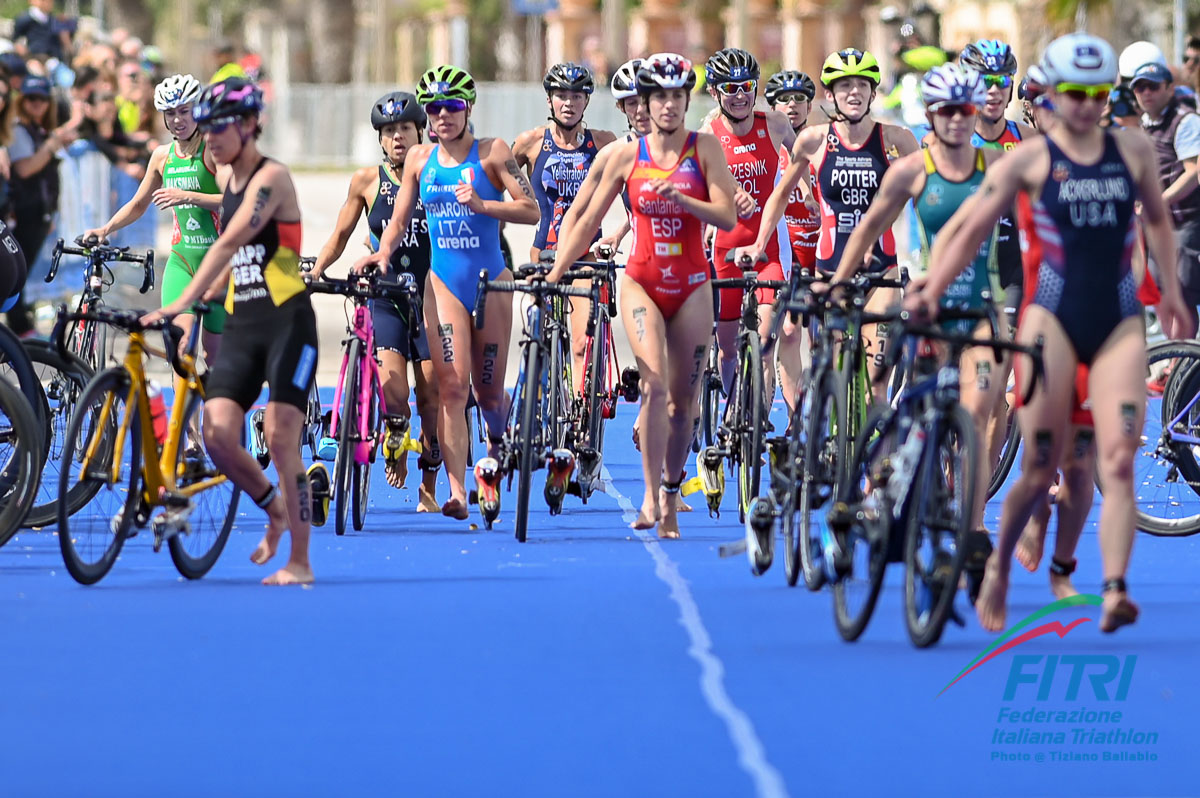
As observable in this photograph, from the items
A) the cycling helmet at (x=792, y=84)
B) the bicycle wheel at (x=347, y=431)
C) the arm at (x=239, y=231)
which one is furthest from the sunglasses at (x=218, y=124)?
the cycling helmet at (x=792, y=84)

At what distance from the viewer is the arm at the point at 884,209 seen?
32.2 feet

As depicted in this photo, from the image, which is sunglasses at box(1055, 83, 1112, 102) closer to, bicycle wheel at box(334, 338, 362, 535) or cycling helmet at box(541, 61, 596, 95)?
bicycle wheel at box(334, 338, 362, 535)

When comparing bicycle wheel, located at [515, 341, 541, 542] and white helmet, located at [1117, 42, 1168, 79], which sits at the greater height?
white helmet, located at [1117, 42, 1168, 79]

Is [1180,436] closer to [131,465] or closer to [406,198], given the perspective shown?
[406,198]

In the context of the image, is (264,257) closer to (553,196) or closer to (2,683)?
(2,683)

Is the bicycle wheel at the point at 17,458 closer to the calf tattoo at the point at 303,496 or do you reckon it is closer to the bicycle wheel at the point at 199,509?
the bicycle wheel at the point at 199,509

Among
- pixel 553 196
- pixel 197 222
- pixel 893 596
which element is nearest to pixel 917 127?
pixel 553 196

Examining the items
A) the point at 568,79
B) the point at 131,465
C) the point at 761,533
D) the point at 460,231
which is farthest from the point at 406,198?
the point at 761,533

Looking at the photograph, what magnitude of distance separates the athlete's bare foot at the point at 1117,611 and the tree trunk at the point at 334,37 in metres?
53.2

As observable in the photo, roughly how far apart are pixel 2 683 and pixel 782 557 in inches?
162

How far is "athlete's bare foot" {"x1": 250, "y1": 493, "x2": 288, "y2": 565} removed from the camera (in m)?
10.2

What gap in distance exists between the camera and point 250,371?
978 centimetres

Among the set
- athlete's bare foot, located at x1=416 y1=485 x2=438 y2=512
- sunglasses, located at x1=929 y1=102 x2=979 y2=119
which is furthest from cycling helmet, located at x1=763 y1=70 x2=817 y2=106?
sunglasses, located at x1=929 y1=102 x2=979 y2=119

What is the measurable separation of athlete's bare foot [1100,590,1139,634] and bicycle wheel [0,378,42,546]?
4.53 metres
